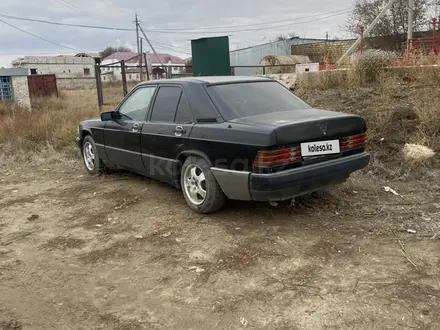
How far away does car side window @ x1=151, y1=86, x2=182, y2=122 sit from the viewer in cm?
489

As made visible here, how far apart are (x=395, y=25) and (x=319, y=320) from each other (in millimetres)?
34669

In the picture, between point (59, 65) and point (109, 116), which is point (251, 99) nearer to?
point (109, 116)

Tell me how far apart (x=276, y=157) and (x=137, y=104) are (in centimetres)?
261

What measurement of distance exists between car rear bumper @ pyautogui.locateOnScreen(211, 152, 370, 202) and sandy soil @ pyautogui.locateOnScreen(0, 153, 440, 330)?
1.33 feet

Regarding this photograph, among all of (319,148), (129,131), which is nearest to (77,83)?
(129,131)

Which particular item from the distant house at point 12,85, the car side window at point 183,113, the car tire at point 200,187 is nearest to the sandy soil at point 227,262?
the car tire at point 200,187

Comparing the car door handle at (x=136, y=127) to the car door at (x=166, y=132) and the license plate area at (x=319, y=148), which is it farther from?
the license plate area at (x=319, y=148)

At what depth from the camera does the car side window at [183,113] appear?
15.1ft

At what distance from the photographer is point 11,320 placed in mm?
2887

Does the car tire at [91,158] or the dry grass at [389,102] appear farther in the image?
the car tire at [91,158]

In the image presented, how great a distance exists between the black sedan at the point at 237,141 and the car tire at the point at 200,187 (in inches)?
0.4

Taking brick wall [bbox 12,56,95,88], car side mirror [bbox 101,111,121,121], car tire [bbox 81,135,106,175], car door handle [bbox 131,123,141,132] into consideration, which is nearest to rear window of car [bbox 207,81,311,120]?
car door handle [bbox 131,123,141,132]

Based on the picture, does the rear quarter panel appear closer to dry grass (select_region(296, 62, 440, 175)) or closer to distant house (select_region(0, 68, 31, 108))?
dry grass (select_region(296, 62, 440, 175))

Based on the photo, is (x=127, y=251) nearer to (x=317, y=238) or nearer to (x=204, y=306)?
(x=204, y=306)
